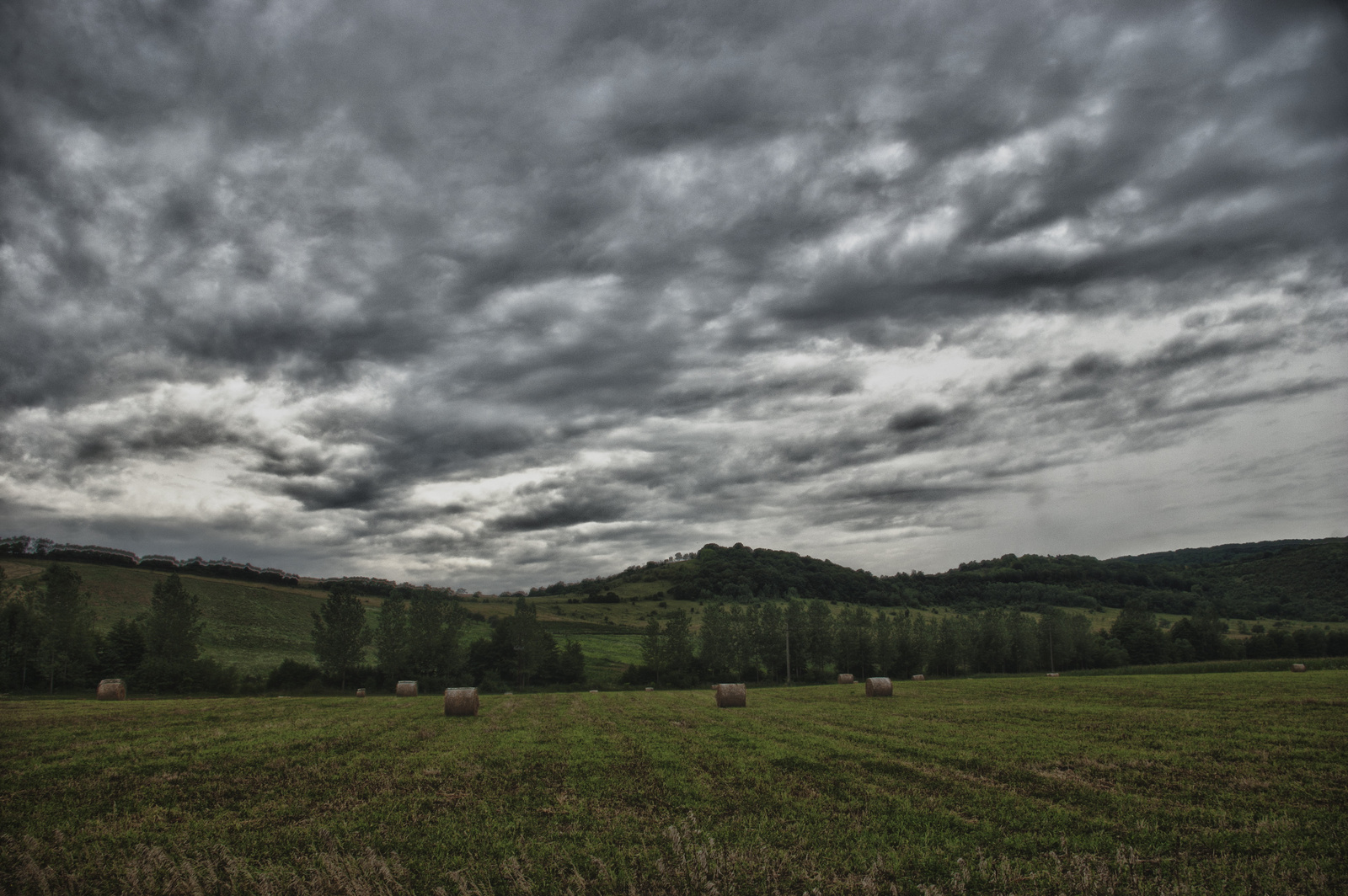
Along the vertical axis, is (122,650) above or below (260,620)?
below

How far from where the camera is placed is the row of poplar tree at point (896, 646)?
359 ft

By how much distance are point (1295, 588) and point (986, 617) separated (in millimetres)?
119562

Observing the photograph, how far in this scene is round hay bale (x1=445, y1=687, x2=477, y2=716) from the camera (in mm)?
31966

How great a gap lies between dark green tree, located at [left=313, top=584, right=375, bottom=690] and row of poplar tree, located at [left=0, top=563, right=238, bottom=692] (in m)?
10.6

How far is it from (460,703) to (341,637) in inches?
2483

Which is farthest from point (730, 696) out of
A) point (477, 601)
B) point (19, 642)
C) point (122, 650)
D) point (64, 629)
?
point (477, 601)

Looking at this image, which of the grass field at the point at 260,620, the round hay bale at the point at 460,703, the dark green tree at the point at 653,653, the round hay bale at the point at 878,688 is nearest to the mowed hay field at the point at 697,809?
the round hay bale at the point at 460,703

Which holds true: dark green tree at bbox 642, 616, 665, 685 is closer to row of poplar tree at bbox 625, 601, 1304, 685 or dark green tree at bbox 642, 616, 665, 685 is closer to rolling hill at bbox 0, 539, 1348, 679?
row of poplar tree at bbox 625, 601, 1304, 685

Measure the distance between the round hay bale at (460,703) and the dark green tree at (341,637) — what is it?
6167 centimetres

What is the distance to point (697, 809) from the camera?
11.4 m

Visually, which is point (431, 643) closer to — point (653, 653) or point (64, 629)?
point (653, 653)

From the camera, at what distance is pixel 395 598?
97250 mm

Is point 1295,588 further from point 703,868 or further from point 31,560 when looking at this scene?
point 31,560

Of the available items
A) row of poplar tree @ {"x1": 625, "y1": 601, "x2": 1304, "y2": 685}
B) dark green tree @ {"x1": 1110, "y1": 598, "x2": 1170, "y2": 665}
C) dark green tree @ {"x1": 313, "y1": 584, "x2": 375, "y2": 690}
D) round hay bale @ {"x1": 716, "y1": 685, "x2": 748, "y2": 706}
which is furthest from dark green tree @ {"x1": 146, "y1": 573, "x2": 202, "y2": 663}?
dark green tree @ {"x1": 1110, "y1": 598, "x2": 1170, "y2": 665}
